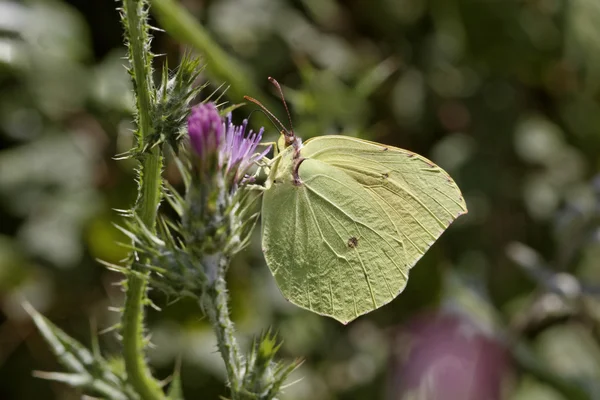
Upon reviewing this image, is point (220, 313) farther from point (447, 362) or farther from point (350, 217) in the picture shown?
point (447, 362)

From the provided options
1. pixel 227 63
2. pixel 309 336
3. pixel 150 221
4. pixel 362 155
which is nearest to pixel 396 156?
pixel 362 155

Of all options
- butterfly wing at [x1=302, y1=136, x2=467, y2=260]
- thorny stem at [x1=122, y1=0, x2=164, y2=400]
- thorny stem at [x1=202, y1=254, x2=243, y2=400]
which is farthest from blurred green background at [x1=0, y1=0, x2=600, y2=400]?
thorny stem at [x1=202, y1=254, x2=243, y2=400]

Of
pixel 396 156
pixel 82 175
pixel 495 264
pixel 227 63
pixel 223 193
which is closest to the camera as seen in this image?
pixel 223 193

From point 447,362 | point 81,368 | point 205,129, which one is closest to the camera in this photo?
point 205,129

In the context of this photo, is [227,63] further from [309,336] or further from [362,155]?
[309,336]

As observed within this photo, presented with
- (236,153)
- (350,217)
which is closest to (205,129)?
(236,153)

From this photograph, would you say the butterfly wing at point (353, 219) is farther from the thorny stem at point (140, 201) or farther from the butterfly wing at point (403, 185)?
the thorny stem at point (140, 201)
